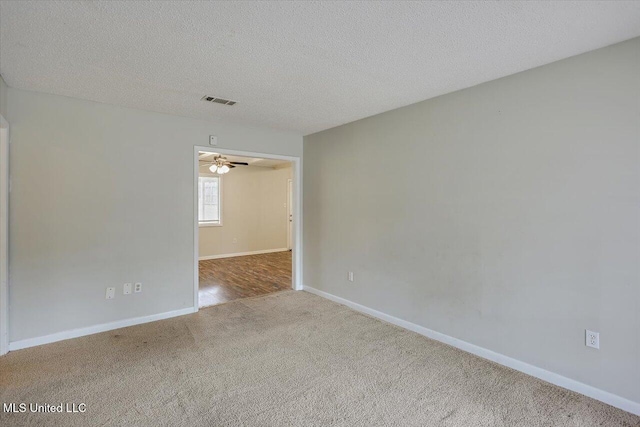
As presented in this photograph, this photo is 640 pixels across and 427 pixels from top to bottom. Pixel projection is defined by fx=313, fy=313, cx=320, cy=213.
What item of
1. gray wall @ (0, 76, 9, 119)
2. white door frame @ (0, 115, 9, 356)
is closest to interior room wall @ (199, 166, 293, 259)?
white door frame @ (0, 115, 9, 356)

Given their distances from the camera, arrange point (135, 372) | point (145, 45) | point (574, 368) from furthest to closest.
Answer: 1. point (135, 372)
2. point (574, 368)
3. point (145, 45)

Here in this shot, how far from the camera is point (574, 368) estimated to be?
223cm

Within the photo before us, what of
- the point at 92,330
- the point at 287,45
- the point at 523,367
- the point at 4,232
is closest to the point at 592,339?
the point at 523,367

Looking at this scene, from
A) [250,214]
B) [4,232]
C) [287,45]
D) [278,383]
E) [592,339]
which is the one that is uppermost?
[287,45]

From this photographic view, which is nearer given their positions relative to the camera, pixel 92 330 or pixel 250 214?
pixel 92 330

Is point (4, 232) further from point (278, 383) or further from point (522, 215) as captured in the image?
point (522, 215)

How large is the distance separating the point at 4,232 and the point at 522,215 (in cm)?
429

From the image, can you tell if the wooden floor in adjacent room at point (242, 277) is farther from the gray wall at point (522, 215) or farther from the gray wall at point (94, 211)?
the gray wall at point (522, 215)

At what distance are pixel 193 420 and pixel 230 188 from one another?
6383 millimetres

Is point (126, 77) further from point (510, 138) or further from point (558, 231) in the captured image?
point (558, 231)

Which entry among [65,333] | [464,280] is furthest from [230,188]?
[464,280]

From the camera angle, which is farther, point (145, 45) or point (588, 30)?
point (145, 45)

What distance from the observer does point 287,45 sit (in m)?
2.06

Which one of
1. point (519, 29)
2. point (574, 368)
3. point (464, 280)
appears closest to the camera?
point (519, 29)
